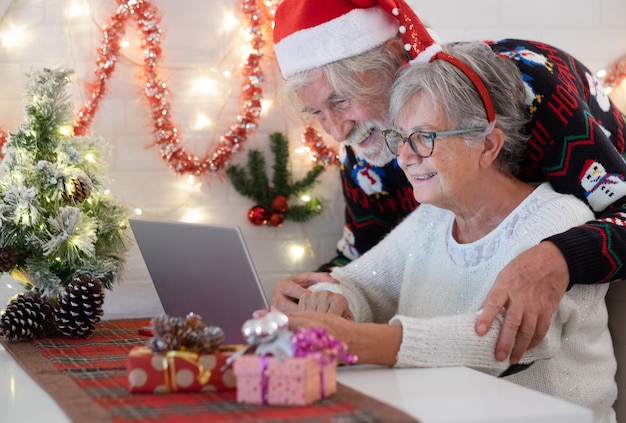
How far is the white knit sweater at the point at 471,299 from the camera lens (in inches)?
59.1

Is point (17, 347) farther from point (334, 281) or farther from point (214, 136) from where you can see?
point (214, 136)

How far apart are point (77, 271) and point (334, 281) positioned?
57 centimetres

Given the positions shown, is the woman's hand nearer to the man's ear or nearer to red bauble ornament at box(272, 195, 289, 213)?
the man's ear

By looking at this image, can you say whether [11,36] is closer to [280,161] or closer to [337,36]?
[280,161]

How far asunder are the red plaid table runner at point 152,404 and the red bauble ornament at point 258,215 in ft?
3.20

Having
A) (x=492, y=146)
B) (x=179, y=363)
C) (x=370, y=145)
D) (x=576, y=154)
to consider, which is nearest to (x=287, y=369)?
(x=179, y=363)

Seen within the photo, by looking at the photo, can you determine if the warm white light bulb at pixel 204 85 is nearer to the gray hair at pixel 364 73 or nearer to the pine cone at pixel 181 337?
the gray hair at pixel 364 73

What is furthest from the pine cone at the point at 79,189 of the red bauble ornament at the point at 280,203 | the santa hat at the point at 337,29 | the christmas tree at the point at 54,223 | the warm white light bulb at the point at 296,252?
the warm white light bulb at the point at 296,252

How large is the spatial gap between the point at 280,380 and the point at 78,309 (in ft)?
2.85

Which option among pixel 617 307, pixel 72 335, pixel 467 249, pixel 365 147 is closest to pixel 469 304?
pixel 467 249

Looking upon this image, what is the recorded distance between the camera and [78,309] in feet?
6.23

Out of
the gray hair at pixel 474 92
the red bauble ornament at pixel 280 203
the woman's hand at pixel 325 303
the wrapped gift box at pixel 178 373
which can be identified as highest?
the gray hair at pixel 474 92

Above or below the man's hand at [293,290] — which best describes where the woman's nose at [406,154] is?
above

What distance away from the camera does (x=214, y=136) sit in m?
2.53
